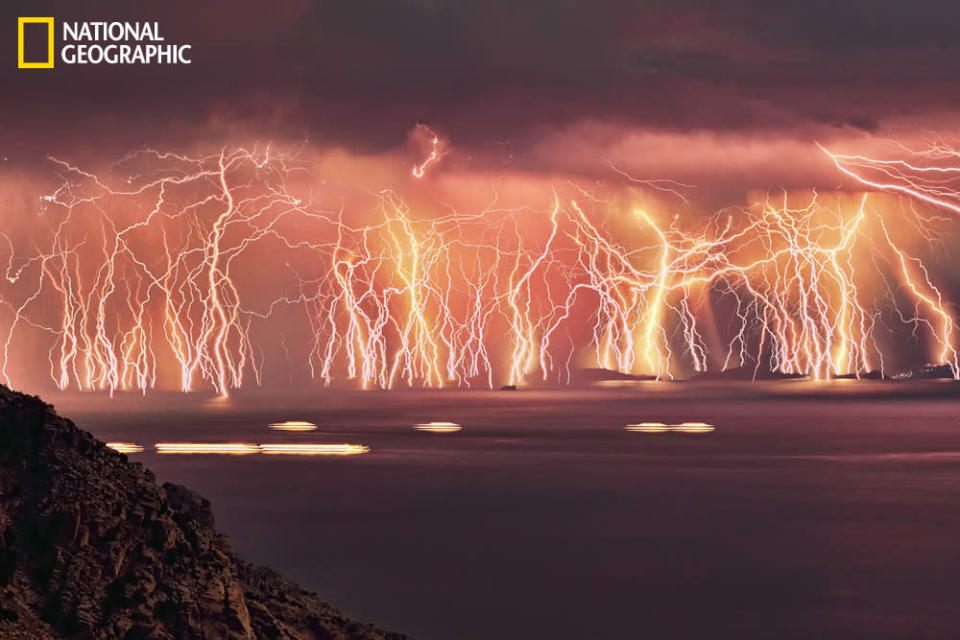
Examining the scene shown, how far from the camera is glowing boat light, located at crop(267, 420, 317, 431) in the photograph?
31.8 m

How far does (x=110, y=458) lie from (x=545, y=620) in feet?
11.1

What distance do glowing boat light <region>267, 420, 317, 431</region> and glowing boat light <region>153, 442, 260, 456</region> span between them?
19.4 feet

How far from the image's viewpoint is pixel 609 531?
13.1 metres

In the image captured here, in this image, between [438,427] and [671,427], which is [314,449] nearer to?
[438,427]

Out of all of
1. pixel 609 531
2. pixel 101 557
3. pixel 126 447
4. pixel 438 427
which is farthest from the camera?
pixel 438 427

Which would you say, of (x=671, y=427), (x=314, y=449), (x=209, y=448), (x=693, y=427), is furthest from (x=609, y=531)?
(x=693, y=427)

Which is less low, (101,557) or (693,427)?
(101,557)

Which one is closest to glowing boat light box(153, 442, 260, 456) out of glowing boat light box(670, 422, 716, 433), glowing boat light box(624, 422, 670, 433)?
glowing boat light box(624, 422, 670, 433)

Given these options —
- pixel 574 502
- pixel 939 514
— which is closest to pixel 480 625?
pixel 574 502

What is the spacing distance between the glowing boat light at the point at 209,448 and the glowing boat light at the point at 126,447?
0.36m

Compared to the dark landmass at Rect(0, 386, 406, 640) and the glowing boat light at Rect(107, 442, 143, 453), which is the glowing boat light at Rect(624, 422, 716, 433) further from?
the dark landmass at Rect(0, 386, 406, 640)

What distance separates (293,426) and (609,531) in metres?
20.9

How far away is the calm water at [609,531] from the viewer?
352 inches

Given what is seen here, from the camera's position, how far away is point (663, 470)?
19938 mm
